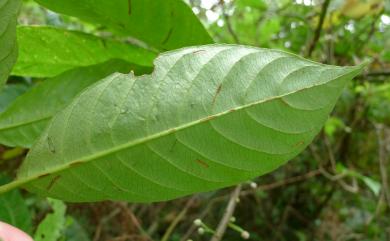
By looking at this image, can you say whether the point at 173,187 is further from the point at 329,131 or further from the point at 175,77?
the point at 329,131

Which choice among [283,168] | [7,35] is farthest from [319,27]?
[7,35]

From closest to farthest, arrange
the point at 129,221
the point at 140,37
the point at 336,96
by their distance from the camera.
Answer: the point at 336,96
the point at 140,37
the point at 129,221

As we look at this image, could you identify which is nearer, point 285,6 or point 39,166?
point 39,166

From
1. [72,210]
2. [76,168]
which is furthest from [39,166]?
[72,210]

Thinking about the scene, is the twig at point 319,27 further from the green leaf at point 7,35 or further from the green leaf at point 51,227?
the green leaf at point 7,35

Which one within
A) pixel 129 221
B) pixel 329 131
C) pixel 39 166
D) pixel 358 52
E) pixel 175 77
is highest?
pixel 175 77
